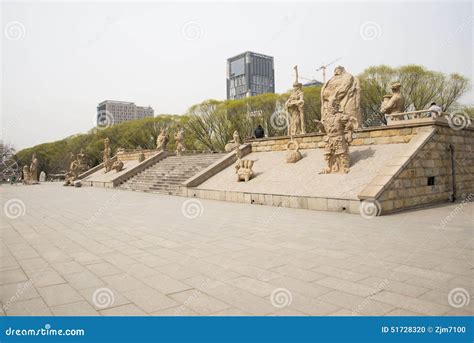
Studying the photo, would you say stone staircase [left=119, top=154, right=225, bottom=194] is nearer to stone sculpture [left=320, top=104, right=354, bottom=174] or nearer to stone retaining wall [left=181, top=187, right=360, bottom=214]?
stone retaining wall [left=181, top=187, right=360, bottom=214]

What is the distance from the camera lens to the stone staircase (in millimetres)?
19153

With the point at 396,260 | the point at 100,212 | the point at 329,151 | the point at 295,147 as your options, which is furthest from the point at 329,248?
the point at 295,147

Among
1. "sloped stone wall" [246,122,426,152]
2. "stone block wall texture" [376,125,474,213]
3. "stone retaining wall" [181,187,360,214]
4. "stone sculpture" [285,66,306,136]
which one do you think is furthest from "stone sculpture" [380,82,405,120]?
"stone retaining wall" [181,187,360,214]

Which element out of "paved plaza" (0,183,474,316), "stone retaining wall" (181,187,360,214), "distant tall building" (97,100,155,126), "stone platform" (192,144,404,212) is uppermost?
"distant tall building" (97,100,155,126)

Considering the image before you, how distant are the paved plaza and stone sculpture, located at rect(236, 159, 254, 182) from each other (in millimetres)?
5764

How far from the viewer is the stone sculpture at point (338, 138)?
11.4 meters

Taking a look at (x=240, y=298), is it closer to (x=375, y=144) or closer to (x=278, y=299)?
(x=278, y=299)

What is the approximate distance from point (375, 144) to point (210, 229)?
327 inches

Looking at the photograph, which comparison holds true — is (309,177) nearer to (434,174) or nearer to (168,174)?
(434,174)

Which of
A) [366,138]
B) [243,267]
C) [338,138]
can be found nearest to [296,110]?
[366,138]

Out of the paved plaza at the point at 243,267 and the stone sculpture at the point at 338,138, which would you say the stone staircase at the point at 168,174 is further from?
the paved plaza at the point at 243,267

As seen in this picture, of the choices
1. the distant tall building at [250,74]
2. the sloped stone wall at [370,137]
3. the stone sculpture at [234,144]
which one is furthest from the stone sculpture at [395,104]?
the distant tall building at [250,74]

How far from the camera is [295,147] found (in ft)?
48.1

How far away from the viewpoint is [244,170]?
14492mm
